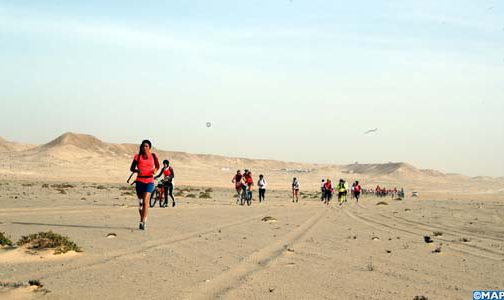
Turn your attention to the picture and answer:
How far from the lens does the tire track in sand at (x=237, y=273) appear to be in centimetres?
624

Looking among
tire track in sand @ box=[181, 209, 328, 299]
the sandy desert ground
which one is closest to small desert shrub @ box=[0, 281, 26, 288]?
the sandy desert ground

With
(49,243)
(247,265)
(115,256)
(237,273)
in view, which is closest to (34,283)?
(115,256)

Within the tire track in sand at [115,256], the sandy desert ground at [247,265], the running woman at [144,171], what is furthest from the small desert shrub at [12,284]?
the running woman at [144,171]

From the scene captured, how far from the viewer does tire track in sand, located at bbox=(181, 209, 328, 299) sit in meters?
6.24

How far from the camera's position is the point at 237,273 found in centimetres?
748

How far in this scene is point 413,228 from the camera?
16.4 meters

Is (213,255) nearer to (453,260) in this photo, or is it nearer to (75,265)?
(75,265)

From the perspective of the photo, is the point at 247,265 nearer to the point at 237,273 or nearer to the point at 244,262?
the point at 244,262

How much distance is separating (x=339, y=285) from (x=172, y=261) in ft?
8.94

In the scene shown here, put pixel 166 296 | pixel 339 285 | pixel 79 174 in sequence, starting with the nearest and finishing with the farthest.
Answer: pixel 166 296 < pixel 339 285 < pixel 79 174

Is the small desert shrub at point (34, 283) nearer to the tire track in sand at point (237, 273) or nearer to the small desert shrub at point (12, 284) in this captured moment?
the small desert shrub at point (12, 284)

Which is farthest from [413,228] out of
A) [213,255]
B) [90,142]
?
[90,142]

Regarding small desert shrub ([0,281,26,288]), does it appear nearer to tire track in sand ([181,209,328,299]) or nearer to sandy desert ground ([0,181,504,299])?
sandy desert ground ([0,181,504,299])

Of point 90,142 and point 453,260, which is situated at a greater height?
point 90,142
